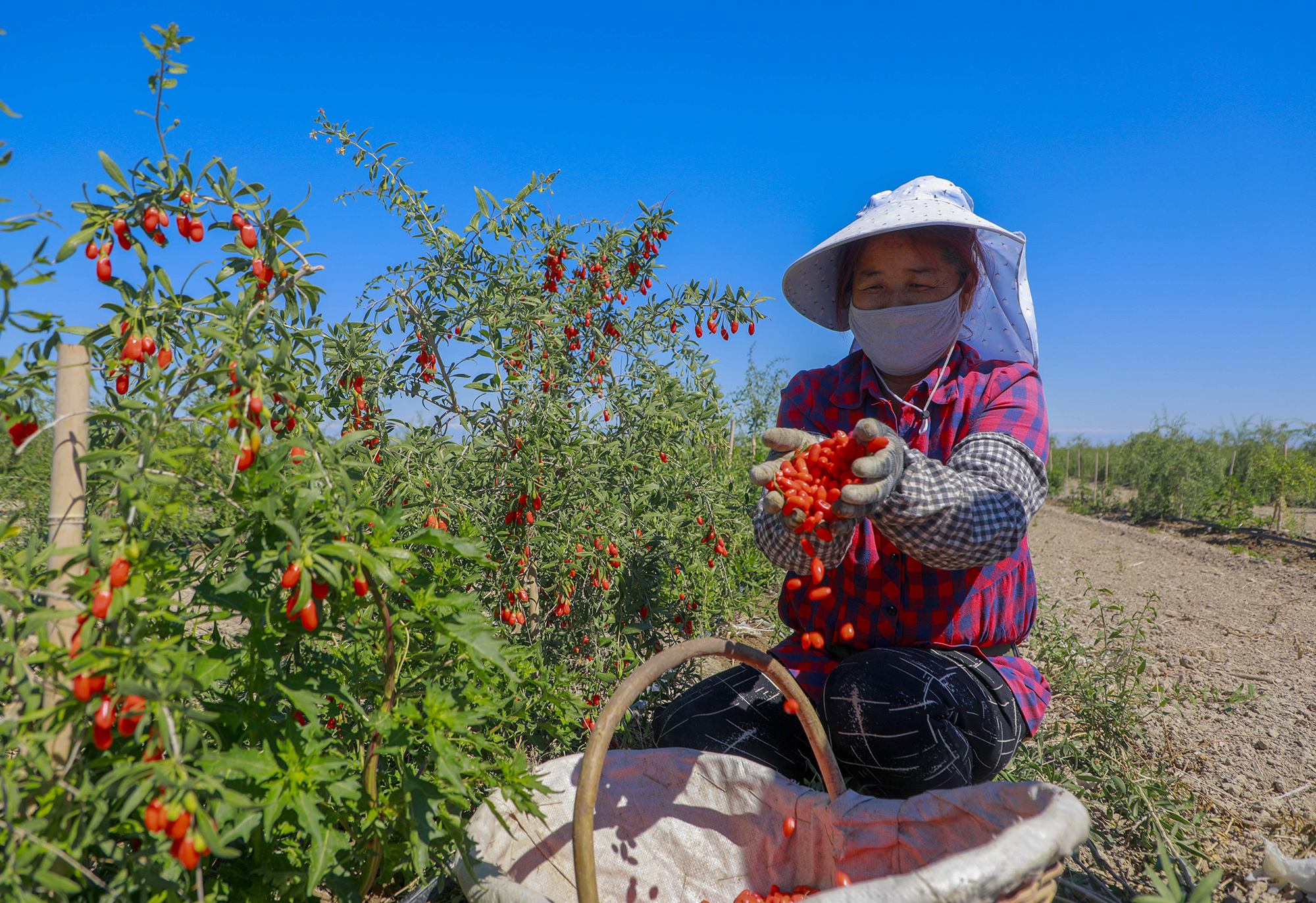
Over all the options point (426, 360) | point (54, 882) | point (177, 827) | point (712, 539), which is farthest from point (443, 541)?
point (712, 539)

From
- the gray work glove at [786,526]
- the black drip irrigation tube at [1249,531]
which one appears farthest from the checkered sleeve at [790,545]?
the black drip irrigation tube at [1249,531]

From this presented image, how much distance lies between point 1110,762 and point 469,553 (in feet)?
7.02

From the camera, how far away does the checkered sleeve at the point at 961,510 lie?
4.65 feet

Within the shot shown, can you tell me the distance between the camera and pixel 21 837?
0.90m

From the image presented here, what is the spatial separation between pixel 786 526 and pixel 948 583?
501mm

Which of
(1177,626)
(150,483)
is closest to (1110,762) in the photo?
(1177,626)

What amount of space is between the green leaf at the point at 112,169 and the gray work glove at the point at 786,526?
44.3 inches

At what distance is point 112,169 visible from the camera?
1076 mm

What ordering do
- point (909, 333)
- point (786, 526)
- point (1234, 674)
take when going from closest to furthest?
1. point (786, 526)
2. point (909, 333)
3. point (1234, 674)

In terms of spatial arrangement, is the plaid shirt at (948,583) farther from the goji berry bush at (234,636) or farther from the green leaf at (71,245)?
the green leaf at (71,245)

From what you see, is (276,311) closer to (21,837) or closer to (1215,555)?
(21,837)

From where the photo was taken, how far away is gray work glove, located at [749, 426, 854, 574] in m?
1.39

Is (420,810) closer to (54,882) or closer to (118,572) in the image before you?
(54,882)

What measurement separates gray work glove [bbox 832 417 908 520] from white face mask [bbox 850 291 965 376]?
530mm
